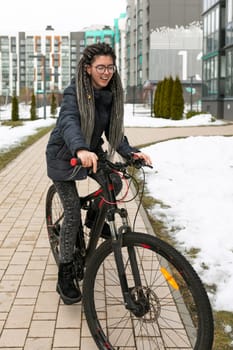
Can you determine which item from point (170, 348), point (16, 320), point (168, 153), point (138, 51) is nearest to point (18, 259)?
point (16, 320)

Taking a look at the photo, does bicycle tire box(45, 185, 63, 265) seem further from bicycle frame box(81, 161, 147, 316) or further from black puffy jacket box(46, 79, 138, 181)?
bicycle frame box(81, 161, 147, 316)

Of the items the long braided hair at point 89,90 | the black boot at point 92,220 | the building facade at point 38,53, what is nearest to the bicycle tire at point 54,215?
the black boot at point 92,220

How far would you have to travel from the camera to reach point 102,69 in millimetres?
3121

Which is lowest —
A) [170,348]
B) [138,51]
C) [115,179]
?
[170,348]

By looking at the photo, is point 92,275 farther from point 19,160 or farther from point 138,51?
point 138,51

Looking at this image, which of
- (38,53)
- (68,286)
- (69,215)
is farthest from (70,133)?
(38,53)

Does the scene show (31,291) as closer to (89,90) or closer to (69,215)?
(69,215)

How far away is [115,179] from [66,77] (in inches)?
6069

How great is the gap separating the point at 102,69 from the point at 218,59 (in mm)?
31832

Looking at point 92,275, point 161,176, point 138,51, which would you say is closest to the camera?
point 92,275

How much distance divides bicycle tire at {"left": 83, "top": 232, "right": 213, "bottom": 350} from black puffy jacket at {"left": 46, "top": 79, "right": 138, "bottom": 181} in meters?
0.66

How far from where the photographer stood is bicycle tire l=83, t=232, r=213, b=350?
260cm

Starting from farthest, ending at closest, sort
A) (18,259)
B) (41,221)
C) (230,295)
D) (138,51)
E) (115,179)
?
(138,51) → (41,221) → (18,259) → (230,295) → (115,179)

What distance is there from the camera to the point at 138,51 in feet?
284
